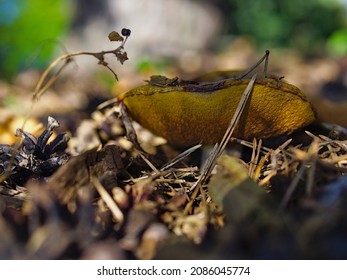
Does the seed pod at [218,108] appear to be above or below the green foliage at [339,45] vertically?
above

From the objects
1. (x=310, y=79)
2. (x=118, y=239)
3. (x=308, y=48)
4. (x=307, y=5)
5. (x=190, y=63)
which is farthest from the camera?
(x=307, y=5)

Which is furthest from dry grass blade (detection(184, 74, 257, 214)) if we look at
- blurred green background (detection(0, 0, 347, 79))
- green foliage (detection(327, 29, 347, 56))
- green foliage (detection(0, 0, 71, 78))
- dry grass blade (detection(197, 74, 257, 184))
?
green foliage (detection(327, 29, 347, 56))

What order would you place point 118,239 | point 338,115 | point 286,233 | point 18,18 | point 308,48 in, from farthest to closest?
point 308,48
point 18,18
point 338,115
point 118,239
point 286,233

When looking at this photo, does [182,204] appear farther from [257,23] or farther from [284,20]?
[284,20]

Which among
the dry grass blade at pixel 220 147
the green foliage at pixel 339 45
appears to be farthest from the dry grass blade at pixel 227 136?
the green foliage at pixel 339 45

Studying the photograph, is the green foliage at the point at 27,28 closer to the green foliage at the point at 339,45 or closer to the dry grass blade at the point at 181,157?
the green foliage at the point at 339,45

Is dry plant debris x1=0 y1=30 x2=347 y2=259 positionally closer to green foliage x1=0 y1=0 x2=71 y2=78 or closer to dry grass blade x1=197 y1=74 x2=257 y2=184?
dry grass blade x1=197 y1=74 x2=257 y2=184

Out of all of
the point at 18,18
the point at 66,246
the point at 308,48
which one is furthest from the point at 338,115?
the point at 308,48

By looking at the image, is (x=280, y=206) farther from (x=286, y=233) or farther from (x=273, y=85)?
(x=273, y=85)
